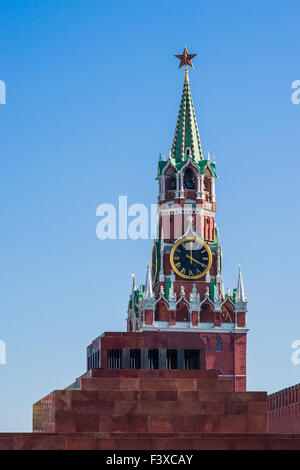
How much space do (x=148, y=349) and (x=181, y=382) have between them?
7.99 metres

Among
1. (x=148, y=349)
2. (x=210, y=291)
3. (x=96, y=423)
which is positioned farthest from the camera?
(x=210, y=291)

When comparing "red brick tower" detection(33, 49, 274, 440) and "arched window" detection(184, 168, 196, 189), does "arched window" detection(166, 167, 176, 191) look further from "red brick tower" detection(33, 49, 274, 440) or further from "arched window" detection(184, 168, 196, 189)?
"red brick tower" detection(33, 49, 274, 440)

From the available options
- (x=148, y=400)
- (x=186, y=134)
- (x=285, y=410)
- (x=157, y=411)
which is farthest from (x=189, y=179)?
(x=157, y=411)

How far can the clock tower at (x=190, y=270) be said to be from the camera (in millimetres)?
151000

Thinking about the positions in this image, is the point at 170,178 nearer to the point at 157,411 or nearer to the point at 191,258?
the point at 191,258

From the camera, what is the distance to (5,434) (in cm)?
6975

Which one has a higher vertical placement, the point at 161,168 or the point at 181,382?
the point at 161,168

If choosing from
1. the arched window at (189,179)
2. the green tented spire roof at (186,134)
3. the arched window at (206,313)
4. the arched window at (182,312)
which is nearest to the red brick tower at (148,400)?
the arched window at (182,312)

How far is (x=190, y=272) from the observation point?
15438 cm

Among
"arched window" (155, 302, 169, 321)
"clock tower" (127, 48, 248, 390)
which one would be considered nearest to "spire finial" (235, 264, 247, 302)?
"clock tower" (127, 48, 248, 390)

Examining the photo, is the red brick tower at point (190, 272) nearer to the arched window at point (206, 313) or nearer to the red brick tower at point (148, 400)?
the arched window at point (206, 313)

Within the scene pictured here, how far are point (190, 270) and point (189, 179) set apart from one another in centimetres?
1121
